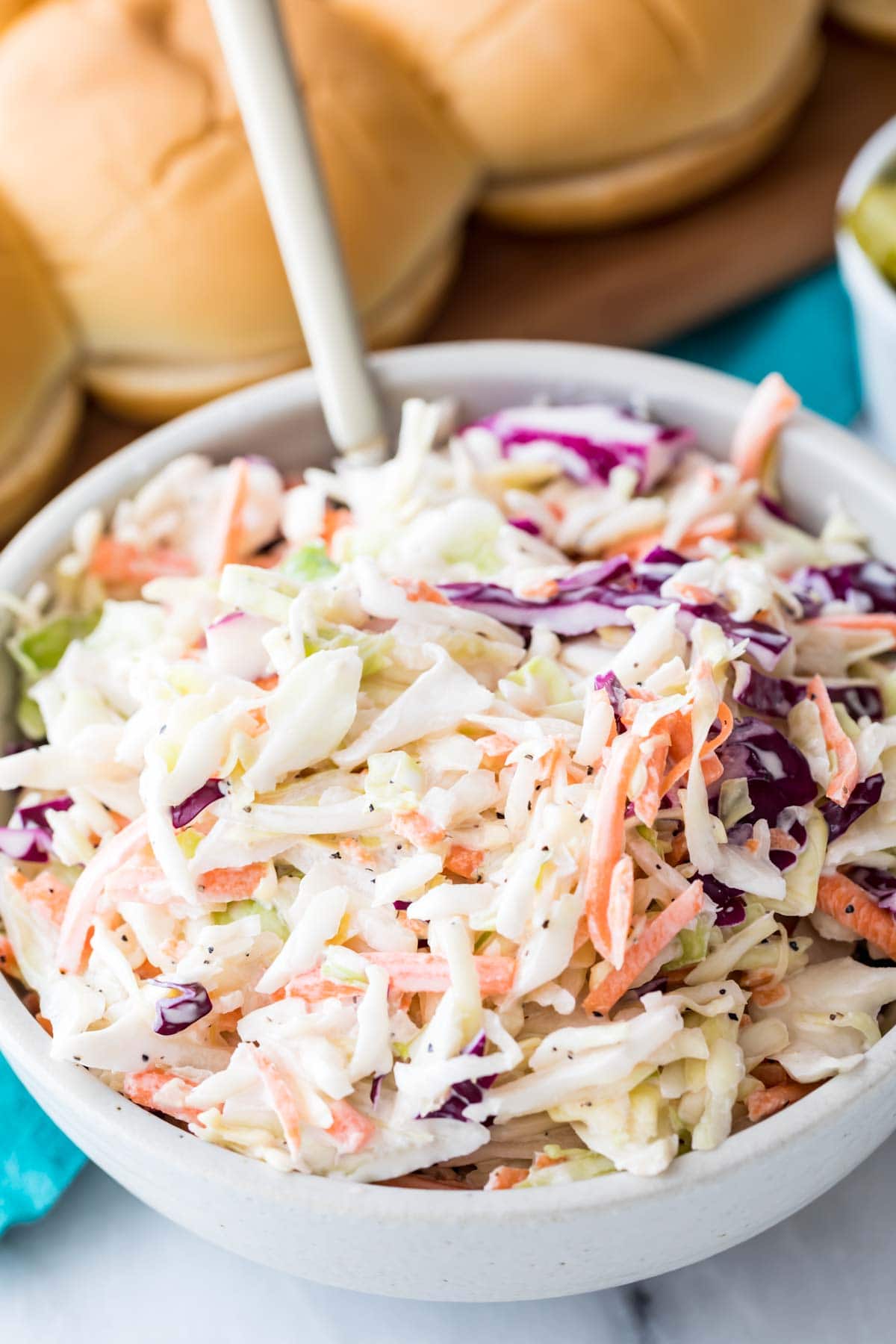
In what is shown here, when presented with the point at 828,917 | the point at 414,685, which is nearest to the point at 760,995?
the point at 828,917

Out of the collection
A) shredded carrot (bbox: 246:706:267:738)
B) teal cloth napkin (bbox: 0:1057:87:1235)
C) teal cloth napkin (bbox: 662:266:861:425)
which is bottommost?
teal cloth napkin (bbox: 662:266:861:425)

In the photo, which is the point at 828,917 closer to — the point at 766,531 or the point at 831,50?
the point at 766,531

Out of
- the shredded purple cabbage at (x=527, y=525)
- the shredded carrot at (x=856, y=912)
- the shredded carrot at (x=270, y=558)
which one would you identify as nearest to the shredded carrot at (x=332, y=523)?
the shredded carrot at (x=270, y=558)

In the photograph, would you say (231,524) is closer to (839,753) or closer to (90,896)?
(90,896)

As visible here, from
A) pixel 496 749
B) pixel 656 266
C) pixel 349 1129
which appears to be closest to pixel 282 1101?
pixel 349 1129

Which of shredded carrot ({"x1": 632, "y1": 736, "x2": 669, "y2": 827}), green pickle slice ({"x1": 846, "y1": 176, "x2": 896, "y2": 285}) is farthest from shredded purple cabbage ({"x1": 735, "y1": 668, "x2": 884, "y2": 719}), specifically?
green pickle slice ({"x1": 846, "y1": 176, "x2": 896, "y2": 285})

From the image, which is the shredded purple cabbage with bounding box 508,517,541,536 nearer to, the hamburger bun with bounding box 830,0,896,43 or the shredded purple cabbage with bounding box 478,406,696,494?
the shredded purple cabbage with bounding box 478,406,696,494
